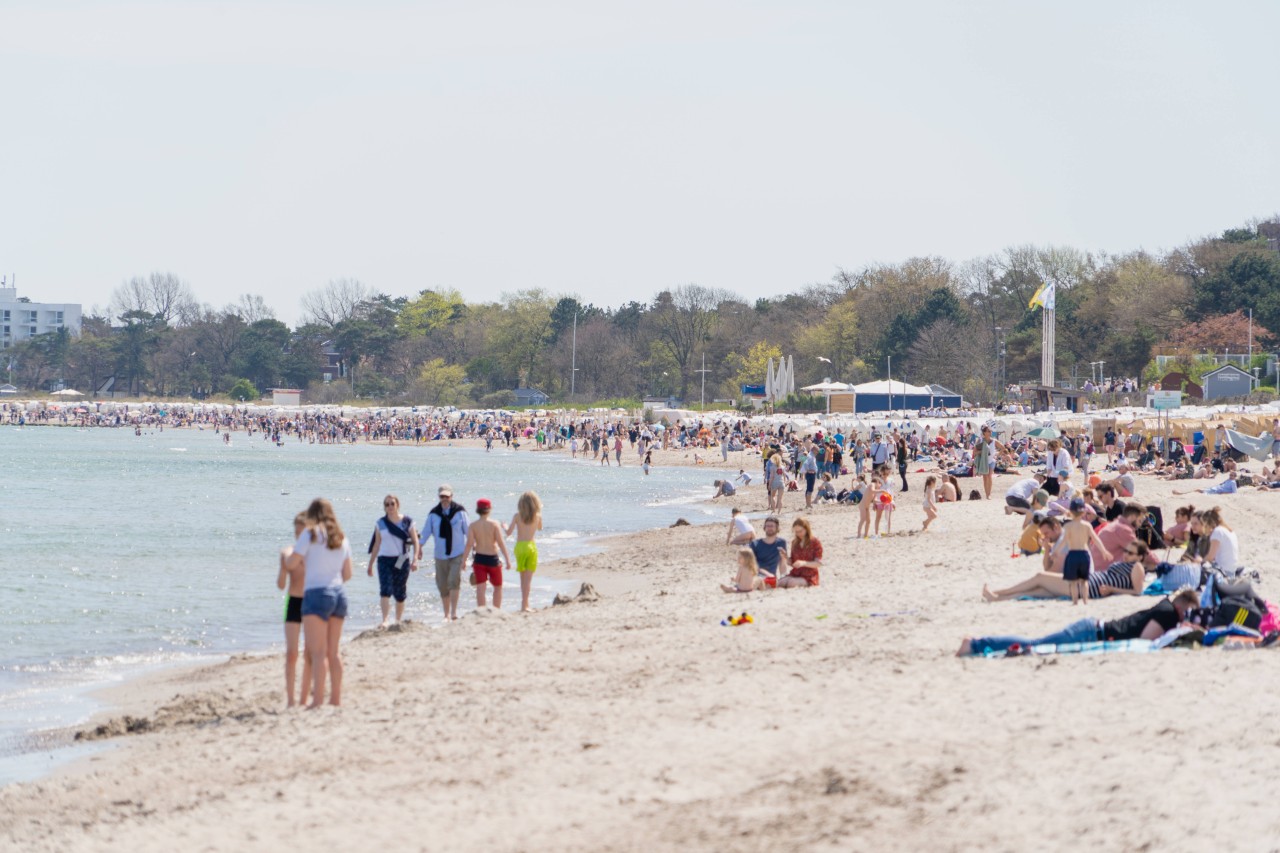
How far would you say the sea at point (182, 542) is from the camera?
12.6 m

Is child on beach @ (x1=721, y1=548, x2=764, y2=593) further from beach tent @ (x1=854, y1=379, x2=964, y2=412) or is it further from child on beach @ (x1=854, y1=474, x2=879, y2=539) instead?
beach tent @ (x1=854, y1=379, x2=964, y2=412)

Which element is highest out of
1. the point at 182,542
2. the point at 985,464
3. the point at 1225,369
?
the point at 1225,369

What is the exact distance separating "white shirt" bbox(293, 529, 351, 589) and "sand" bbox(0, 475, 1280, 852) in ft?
2.88

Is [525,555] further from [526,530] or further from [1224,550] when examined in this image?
[1224,550]

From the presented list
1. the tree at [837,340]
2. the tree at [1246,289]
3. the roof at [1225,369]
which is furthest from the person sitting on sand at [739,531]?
the tree at [837,340]

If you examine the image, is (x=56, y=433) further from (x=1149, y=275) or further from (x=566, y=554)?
(x=566, y=554)

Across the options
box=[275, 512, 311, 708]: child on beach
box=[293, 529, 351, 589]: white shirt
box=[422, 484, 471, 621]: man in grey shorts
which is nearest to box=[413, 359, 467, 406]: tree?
box=[422, 484, 471, 621]: man in grey shorts

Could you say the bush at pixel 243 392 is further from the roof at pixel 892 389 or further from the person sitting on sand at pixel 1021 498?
the person sitting on sand at pixel 1021 498

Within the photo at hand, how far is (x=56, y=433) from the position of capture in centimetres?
9494

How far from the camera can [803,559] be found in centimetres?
1357

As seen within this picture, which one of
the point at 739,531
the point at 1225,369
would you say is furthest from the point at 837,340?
the point at 739,531

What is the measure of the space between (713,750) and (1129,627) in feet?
12.4

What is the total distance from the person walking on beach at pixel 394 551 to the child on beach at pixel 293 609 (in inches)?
100.0

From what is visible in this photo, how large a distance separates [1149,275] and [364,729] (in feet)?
256
